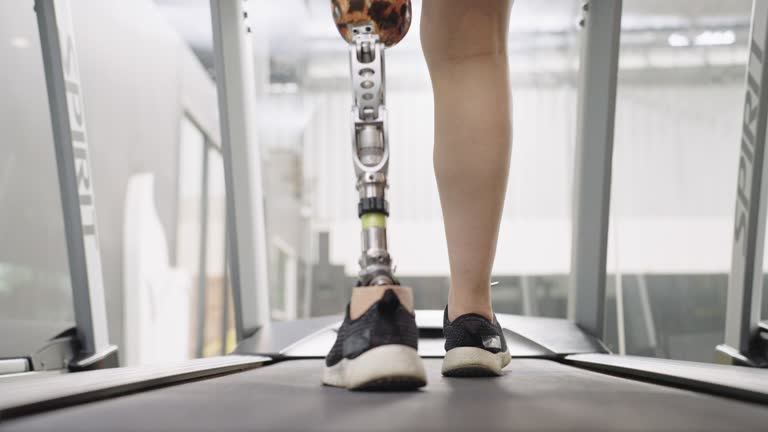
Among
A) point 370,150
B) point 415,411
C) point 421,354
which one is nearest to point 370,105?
point 370,150

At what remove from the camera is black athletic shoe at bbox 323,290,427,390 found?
0.63 meters

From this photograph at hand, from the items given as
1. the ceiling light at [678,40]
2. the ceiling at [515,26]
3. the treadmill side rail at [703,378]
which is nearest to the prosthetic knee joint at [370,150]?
the treadmill side rail at [703,378]

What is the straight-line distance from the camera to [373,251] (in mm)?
727

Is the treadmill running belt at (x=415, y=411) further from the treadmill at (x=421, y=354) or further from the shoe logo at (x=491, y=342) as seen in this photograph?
the shoe logo at (x=491, y=342)

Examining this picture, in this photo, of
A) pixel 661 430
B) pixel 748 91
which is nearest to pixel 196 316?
pixel 748 91

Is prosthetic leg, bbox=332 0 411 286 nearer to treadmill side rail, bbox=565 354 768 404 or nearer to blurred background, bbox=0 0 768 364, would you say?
treadmill side rail, bbox=565 354 768 404

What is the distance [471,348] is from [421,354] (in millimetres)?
754

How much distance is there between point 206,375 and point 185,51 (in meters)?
4.27

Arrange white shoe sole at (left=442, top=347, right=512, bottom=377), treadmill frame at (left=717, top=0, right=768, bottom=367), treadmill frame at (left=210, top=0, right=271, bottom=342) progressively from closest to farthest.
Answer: white shoe sole at (left=442, top=347, right=512, bottom=377) → treadmill frame at (left=717, top=0, right=768, bottom=367) → treadmill frame at (left=210, top=0, right=271, bottom=342)

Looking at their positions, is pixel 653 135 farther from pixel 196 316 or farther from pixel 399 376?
pixel 399 376

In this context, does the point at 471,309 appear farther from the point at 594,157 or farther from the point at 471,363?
the point at 594,157

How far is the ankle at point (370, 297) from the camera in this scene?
0.68 m

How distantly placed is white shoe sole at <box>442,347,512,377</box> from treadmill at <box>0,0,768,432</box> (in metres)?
0.02

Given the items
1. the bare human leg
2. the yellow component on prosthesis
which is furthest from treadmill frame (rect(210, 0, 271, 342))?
the yellow component on prosthesis
